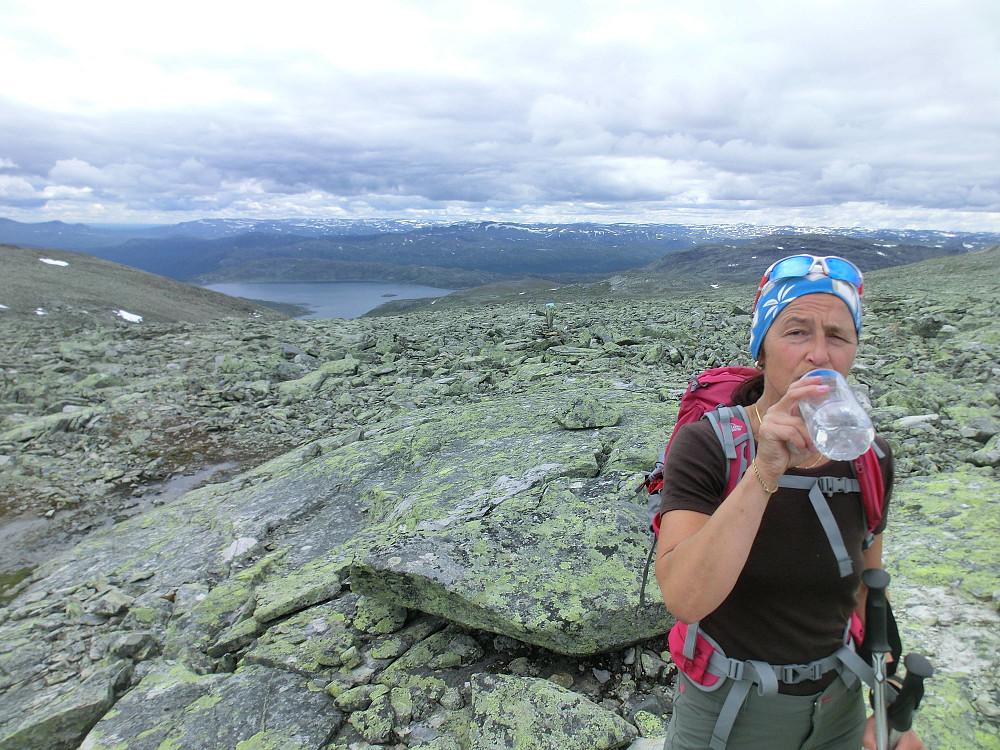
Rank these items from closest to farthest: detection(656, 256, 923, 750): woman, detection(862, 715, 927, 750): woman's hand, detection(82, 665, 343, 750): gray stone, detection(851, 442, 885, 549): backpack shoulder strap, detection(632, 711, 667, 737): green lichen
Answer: detection(656, 256, 923, 750): woman < detection(851, 442, 885, 549): backpack shoulder strap < detection(862, 715, 927, 750): woman's hand < detection(632, 711, 667, 737): green lichen < detection(82, 665, 343, 750): gray stone

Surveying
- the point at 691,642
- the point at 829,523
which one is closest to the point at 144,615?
the point at 691,642

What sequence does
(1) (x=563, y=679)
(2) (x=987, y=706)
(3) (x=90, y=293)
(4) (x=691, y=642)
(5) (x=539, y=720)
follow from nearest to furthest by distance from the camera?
(4) (x=691, y=642)
(2) (x=987, y=706)
(5) (x=539, y=720)
(1) (x=563, y=679)
(3) (x=90, y=293)

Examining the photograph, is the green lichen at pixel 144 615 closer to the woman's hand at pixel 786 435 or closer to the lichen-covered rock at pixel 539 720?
the lichen-covered rock at pixel 539 720

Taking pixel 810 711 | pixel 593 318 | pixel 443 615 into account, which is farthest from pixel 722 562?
pixel 593 318

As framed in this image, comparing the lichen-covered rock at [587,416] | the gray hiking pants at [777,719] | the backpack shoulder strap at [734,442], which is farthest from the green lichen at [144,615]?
the backpack shoulder strap at [734,442]

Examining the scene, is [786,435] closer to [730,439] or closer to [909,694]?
[730,439]

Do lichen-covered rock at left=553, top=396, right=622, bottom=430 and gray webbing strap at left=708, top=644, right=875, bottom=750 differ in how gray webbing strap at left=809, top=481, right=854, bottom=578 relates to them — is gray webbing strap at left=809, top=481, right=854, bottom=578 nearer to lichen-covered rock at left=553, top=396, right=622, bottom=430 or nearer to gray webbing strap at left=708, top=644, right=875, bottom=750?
gray webbing strap at left=708, top=644, right=875, bottom=750

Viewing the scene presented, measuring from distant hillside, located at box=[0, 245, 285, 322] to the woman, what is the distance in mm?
47480

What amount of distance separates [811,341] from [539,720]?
12.0 ft

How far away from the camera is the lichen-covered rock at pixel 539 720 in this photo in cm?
415

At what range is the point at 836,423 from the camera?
Answer: 1973 mm

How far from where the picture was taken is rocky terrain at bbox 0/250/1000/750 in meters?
4.63

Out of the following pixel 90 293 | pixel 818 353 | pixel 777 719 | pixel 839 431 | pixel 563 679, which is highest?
pixel 818 353

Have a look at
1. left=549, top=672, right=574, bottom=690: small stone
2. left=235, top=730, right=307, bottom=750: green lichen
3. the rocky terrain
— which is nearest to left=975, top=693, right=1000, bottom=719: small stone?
the rocky terrain
